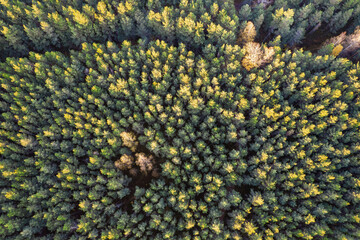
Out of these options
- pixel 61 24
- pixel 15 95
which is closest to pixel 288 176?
pixel 15 95

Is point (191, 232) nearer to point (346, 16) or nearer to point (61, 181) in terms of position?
point (61, 181)

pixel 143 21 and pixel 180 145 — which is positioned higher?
pixel 143 21

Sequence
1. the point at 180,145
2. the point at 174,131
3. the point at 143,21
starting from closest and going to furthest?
the point at 180,145 → the point at 174,131 → the point at 143,21

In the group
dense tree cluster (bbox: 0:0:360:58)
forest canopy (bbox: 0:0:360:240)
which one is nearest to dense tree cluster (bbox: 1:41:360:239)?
forest canopy (bbox: 0:0:360:240)

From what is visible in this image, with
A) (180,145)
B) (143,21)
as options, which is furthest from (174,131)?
(143,21)

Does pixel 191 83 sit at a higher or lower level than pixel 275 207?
higher

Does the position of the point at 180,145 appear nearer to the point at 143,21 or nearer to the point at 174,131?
the point at 174,131

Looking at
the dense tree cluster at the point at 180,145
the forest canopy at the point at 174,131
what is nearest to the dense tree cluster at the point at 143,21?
the forest canopy at the point at 174,131

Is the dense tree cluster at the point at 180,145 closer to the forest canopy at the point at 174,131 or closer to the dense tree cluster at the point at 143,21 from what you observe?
the forest canopy at the point at 174,131
